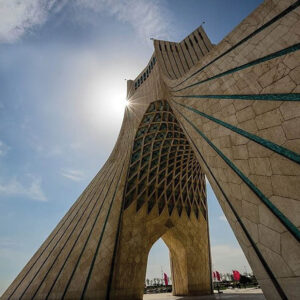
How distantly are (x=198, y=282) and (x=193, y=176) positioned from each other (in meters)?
5.98

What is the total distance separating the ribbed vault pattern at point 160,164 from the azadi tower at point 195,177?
6 cm

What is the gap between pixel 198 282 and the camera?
10.6 meters

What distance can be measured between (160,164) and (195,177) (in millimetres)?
3492

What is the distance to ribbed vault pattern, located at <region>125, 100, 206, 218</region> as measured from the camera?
9.32 m

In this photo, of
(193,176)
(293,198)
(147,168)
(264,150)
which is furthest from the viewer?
(193,176)

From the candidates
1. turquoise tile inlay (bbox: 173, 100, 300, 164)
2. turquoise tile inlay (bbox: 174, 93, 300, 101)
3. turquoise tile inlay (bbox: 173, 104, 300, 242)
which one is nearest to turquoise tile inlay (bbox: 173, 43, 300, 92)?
turquoise tile inlay (bbox: 174, 93, 300, 101)

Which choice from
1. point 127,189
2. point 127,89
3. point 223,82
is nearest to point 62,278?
point 127,189

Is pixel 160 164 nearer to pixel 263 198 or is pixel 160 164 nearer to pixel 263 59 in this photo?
pixel 263 59

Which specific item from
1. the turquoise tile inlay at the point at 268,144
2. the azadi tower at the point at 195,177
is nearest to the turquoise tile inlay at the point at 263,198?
the azadi tower at the point at 195,177

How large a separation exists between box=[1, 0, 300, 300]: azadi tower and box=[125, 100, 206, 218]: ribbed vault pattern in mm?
59

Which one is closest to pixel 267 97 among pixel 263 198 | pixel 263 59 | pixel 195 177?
pixel 263 59

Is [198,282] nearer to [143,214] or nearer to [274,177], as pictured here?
[143,214]

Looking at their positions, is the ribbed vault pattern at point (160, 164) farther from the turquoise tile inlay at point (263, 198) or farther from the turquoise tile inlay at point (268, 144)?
the turquoise tile inlay at point (263, 198)

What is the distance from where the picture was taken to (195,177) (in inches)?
498
